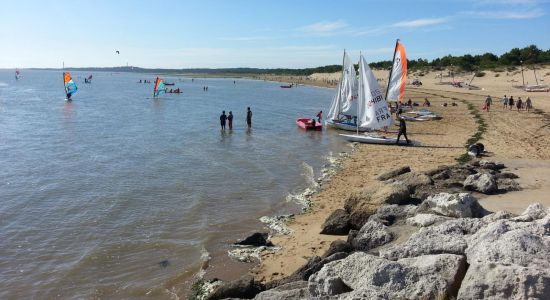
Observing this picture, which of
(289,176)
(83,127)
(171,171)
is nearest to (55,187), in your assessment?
(171,171)

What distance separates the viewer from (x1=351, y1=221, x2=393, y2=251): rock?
8.78m

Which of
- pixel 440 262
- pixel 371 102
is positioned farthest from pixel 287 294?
pixel 371 102

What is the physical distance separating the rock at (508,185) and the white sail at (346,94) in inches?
708

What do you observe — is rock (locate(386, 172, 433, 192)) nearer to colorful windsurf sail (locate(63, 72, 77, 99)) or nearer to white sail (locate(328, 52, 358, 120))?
white sail (locate(328, 52, 358, 120))

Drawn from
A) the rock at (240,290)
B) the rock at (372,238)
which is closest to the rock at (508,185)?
the rock at (372,238)

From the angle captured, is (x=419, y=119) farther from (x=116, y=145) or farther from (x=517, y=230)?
(x=517, y=230)

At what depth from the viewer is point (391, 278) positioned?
19.2ft

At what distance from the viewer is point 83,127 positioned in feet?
117

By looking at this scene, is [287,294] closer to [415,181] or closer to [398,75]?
[415,181]

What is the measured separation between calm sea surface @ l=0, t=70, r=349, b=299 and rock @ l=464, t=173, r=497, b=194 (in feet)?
16.7

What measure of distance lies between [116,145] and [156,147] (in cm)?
258

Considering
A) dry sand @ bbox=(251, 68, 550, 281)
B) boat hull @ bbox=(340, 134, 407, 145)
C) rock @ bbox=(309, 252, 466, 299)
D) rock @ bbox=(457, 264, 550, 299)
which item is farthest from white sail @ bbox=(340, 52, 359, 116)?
rock @ bbox=(457, 264, 550, 299)

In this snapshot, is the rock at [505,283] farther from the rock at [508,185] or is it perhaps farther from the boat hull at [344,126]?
the boat hull at [344,126]

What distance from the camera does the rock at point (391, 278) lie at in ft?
→ 18.3
